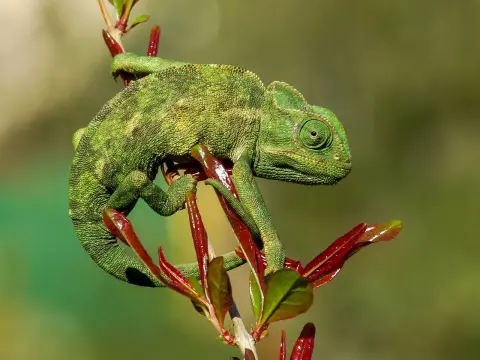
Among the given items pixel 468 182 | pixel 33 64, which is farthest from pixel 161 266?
pixel 33 64

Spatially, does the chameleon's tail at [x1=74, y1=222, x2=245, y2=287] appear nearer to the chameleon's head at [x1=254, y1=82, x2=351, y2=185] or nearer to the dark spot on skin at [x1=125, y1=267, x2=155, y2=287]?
the dark spot on skin at [x1=125, y1=267, x2=155, y2=287]

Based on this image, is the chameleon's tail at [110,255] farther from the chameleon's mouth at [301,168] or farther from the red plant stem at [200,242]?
the red plant stem at [200,242]

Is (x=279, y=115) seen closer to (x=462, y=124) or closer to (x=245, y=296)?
(x=245, y=296)

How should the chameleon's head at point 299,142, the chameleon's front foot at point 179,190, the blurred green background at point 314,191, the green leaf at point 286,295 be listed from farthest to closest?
the blurred green background at point 314,191, the chameleon's head at point 299,142, the chameleon's front foot at point 179,190, the green leaf at point 286,295

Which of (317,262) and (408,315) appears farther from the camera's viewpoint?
(408,315)

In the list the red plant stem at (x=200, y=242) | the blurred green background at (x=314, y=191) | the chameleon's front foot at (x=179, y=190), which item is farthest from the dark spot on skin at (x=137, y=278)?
the blurred green background at (x=314, y=191)

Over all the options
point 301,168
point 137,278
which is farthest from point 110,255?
point 301,168

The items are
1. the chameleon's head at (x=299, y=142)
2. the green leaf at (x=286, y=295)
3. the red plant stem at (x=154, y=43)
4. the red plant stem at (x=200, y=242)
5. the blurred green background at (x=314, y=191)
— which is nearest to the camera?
the green leaf at (x=286, y=295)
